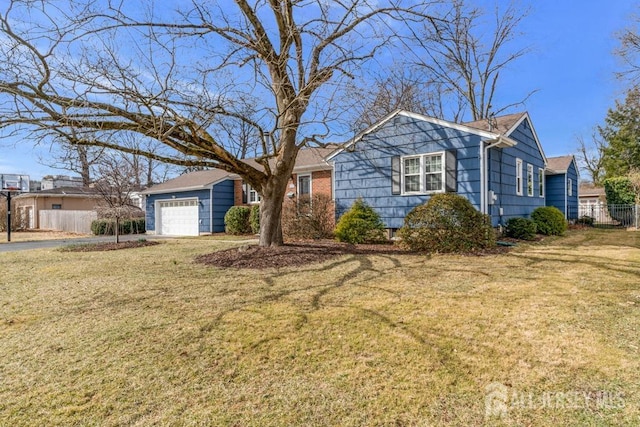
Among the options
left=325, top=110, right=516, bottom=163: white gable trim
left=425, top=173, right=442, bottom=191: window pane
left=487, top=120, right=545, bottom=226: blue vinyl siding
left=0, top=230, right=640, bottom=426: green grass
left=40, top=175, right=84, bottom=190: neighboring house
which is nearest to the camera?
left=0, top=230, right=640, bottom=426: green grass

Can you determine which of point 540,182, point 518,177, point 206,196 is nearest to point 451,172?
point 518,177

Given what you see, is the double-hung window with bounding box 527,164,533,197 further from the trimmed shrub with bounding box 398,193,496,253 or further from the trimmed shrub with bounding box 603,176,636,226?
the trimmed shrub with bounding box 603,176,636,226

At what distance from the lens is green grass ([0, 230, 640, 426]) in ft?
8.07

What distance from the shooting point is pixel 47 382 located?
9.45 ft

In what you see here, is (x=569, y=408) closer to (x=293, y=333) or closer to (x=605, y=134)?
(x=293, y=333)

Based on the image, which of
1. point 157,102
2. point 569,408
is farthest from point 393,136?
point 569,408

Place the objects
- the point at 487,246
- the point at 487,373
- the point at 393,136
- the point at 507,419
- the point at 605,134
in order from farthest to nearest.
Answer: the point at 605,134
the point at 393,136
the point at 487,246
the point at 487,373
the point at 507,419

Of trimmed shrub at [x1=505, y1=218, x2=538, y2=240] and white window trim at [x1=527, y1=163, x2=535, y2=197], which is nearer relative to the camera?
trimmed shrub at [x1=505, y1=218, x2=538, y2=240]

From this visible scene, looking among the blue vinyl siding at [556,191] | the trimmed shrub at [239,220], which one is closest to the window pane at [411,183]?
the trimmed shrub at [239,220]

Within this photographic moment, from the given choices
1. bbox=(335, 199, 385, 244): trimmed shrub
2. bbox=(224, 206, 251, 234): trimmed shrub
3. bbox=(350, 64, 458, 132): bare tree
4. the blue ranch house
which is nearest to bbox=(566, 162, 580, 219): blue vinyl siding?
the blue ranch house

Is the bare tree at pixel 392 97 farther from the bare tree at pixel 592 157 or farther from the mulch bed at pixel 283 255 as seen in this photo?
the bare tree at pixel 592 157

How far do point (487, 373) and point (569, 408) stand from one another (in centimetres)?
57

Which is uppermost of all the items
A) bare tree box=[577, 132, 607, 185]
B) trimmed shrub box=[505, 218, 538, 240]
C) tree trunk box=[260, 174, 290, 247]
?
bare tree box=[577, 132, 607, 185]

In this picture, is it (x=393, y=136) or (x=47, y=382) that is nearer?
(x=47, y=382)
